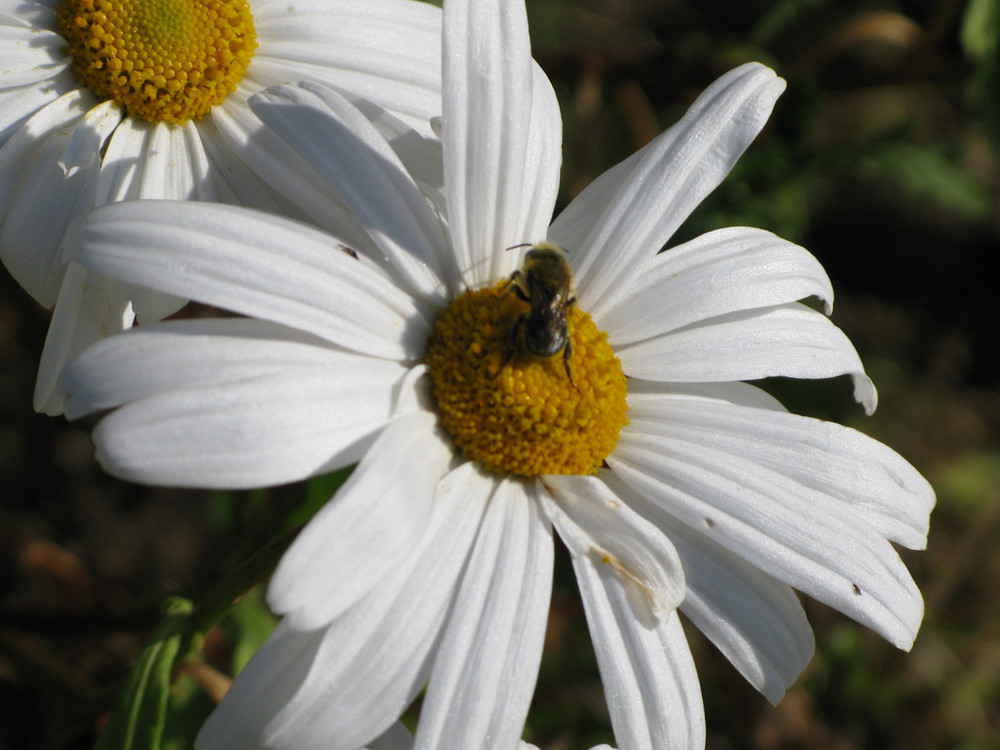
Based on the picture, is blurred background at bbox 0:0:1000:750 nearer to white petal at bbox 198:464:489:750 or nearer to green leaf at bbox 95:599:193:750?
green leaf at bbox 95:599:193:750

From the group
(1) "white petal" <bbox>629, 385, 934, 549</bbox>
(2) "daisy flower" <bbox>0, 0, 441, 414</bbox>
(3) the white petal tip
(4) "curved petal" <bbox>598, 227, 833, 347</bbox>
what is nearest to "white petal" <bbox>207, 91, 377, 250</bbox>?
(2) "daisy flower" <bbox>0, 0, 441, 414</bbox>

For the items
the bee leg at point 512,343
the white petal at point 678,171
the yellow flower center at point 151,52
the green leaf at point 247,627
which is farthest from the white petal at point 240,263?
the green leaf at point 247,627

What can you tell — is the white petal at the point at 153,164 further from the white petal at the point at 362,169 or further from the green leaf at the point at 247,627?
the green leaf at the point at 247,627

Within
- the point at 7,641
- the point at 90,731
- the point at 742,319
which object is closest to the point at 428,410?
the point at 742,319

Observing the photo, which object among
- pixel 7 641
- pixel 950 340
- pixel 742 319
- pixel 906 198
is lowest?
pixel 950 340

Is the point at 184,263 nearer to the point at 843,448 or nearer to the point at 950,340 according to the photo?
the point at 843,448

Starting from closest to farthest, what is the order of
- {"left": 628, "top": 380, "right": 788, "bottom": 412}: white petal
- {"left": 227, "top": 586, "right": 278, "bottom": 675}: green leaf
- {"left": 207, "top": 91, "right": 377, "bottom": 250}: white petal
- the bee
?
the bee → {"left": 207, "top": 91, "right": 377, "bottom": 250}: white petal → {"left": 628, "top": 380, "right": 788, "bottom": 412}: white petal → {"left": 227, "top": 586, "right": 278, "bottom": 675}: green leaf

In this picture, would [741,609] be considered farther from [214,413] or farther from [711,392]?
[214,413]
